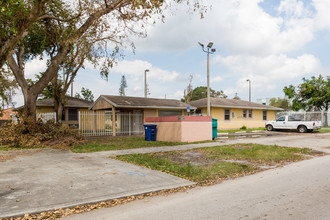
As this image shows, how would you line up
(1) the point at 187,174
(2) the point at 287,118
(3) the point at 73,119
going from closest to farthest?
(1) the point at 187,174, (2) the point at 287,118, (3) the point at 73,119

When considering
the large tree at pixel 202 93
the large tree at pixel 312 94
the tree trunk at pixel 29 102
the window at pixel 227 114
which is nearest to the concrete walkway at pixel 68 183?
the tree trunk at pixel 29 102

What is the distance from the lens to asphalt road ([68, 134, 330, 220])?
410 centimetres

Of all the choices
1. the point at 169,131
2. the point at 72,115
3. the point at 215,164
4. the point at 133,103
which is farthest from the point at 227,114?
the point at 215,164

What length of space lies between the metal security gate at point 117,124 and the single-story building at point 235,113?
8.83 m

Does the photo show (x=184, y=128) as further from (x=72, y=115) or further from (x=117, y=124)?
(x=72, y=115)

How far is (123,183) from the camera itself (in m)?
6.01

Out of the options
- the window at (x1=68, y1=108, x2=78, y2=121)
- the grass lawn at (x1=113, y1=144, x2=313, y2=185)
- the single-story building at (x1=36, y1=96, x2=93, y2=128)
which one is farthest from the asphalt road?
the window at (x1=68, y1=108, x2=78, y2=121)

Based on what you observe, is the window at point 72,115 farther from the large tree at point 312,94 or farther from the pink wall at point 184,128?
the large tree at point 312,94

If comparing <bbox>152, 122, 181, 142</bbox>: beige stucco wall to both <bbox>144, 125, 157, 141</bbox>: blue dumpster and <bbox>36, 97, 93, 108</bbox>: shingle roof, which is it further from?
<bbox>36, 97, 93, 108</bbox>: shingle roof

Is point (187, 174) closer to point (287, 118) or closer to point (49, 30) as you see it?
point (49, 30)

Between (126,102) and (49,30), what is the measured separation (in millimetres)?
7932

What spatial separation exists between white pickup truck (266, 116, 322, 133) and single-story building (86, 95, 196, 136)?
10323mm

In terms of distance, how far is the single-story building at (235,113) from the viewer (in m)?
28.0

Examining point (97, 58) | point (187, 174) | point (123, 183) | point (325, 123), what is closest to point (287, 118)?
point (325, 123)
